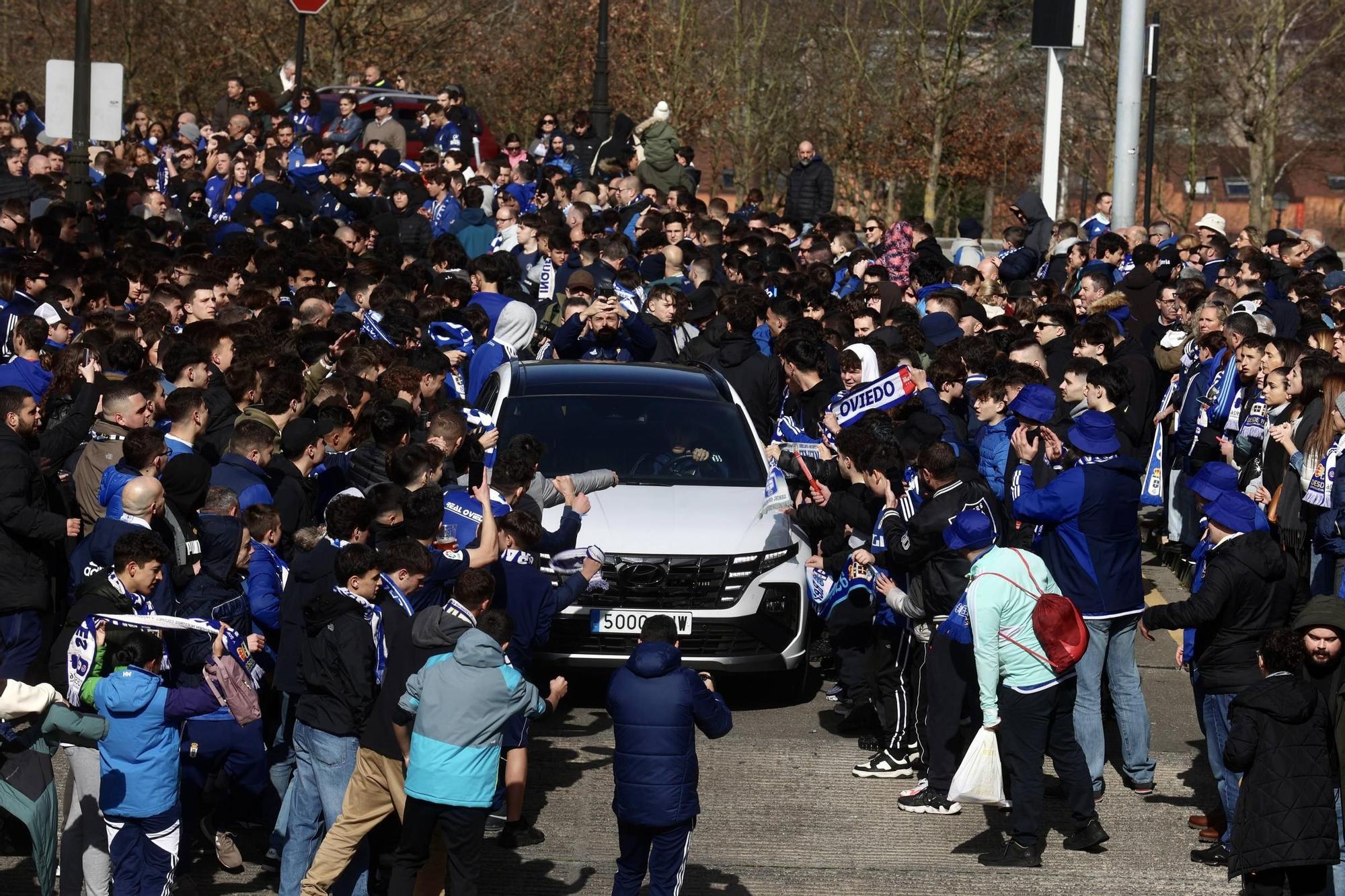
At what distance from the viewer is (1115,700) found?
9039 millimetres

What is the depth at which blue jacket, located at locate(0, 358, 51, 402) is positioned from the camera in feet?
33.1

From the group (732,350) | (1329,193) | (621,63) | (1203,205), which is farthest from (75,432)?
(1329,193)

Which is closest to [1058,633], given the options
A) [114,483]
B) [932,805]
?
[932,805]

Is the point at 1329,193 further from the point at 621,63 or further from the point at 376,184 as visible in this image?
the point at 376,184

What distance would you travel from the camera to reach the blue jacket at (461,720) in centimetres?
662

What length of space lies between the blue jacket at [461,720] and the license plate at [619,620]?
9.83 ft

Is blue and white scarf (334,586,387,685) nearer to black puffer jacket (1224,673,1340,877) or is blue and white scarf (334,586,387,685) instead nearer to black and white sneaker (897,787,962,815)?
black and white sneaker (897,787,962,815)

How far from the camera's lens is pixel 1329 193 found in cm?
6269

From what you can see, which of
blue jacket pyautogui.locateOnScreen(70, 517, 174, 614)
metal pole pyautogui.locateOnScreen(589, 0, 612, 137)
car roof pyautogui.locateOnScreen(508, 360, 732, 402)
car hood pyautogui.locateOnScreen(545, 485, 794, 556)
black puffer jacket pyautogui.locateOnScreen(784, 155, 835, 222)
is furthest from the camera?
metal pole pyautogui.locateOnScreen(589, 0, 612, 137)

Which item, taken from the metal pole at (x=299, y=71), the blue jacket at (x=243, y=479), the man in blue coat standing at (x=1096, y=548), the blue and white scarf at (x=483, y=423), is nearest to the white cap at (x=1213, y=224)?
the man in blue coat standing at (x=1096, y=548)

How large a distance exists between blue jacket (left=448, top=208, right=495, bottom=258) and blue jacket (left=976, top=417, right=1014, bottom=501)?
29.5 feet

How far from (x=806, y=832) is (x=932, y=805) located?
0.74 m

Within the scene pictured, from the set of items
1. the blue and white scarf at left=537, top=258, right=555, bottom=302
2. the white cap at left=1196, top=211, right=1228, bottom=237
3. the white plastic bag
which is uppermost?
the white cap at left=1196, top=211, right=1228, bottom=237

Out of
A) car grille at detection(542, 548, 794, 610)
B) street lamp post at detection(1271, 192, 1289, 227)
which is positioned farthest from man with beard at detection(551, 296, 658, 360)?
street lamp post at detection(1271, 192, 1289, 227)
